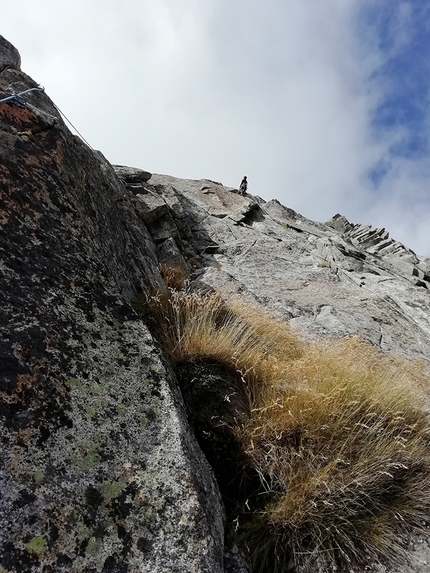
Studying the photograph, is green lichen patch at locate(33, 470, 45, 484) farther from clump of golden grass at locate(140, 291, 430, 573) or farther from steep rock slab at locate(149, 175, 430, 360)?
steep rock slab at locate(149, 175, 430, 360)

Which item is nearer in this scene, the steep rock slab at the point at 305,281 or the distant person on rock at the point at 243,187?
the steep rock slab at the point at 305,281

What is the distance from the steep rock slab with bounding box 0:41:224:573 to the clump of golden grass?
60 cm

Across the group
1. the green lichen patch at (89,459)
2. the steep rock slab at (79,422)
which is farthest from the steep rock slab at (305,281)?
the green lichen patch at (89,459)

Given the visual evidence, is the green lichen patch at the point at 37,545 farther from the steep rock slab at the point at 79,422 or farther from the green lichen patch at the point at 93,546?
the green lichen patch at the point at 93,546

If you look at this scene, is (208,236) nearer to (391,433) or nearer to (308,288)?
(308,288)

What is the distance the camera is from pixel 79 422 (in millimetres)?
2479

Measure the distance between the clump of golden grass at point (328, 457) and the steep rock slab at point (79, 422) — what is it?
1.98 feet

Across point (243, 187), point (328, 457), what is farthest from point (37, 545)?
point (243, 187)

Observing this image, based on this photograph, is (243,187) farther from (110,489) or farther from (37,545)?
(37,545)

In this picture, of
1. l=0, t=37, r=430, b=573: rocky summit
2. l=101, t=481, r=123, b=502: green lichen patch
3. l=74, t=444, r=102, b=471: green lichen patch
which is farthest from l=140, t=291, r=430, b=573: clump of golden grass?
l=74, t=444, r=102, b=471: green lichen patch

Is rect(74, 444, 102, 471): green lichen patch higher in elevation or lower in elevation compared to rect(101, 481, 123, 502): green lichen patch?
higher

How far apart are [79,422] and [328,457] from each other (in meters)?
2.02

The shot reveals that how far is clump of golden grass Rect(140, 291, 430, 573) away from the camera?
3029 millimetres

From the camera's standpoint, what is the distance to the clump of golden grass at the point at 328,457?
3029mm
